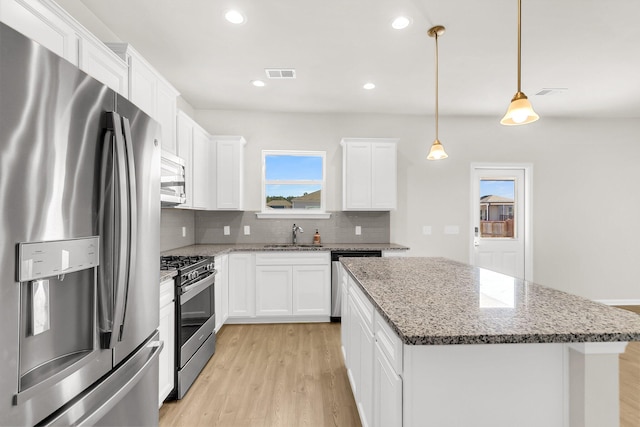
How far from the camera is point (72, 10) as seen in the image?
2.10 m

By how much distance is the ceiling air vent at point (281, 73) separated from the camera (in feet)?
10.3

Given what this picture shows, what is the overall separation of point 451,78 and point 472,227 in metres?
2.20

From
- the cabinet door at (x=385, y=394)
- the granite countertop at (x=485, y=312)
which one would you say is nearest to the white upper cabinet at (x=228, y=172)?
the granite countertop at (x=485, y=312)

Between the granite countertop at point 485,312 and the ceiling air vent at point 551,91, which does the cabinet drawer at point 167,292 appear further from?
the ceiling air vent at point 551,91

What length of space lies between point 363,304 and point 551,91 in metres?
3.68

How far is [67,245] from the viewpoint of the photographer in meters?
0.97

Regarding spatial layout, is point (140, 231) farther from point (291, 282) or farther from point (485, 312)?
point (291, 282)

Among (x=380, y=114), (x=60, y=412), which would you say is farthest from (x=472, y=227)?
(x=60, y=412)

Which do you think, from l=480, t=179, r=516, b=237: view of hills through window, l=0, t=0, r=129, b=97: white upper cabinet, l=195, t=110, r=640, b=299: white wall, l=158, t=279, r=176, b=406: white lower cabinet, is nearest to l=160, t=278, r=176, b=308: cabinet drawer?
l=158, t=279, r=176, b=406: white lower cabinet

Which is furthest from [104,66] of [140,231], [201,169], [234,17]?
[201,169]

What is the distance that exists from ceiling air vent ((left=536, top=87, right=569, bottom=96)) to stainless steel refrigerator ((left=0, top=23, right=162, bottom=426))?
166 inches

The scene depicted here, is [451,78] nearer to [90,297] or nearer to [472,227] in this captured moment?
[472,227]

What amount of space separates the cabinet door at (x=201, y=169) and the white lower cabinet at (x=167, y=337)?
1611 millimetres

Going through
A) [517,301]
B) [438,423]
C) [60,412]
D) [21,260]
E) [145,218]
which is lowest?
[438,423]
